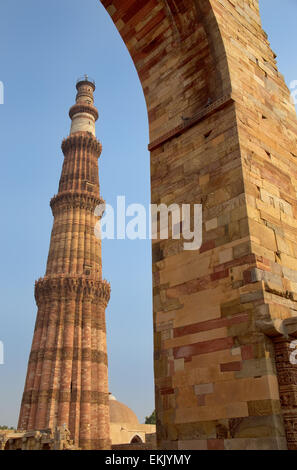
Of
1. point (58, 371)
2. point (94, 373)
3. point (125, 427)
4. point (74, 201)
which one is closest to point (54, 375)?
point (58, 371)

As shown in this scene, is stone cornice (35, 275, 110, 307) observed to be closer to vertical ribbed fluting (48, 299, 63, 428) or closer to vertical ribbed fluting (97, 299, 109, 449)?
vertical ribbed fluting (48, 299, 63, 428)

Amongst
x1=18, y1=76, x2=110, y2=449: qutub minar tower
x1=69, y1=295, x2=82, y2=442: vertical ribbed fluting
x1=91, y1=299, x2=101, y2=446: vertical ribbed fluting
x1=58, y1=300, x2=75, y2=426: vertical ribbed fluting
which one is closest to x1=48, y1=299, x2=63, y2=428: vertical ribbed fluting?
x1=18, y1=76, x2=110, y2=449: qutub minar tower

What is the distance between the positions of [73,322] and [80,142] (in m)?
13.9

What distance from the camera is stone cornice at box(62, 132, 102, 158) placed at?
30.6 m

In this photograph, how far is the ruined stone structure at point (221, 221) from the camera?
3.18m

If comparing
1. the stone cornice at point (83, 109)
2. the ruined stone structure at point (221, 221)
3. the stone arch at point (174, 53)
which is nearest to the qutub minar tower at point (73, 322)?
the stone cornice at point (83, 109)

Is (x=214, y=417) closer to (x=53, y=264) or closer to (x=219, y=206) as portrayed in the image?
(x=219, y=206)

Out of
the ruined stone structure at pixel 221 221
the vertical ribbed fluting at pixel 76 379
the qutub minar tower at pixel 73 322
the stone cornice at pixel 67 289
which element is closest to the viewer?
the ruined stone structure at pixel 221 221

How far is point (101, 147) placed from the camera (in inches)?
1247

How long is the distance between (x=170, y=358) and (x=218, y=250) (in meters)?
1.12

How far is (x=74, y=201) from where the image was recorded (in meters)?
27.9

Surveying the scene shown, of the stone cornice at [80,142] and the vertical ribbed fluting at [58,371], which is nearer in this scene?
the vertical ribbed fluting at [58,371]

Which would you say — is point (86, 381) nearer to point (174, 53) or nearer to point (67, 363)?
point (67, 363)

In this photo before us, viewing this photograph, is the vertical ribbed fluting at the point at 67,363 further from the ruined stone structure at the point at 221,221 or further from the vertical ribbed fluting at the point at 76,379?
the ruined stone structure at the point at 221,221
